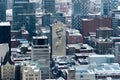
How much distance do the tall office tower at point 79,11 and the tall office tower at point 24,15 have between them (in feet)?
10.9

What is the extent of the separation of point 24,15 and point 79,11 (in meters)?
6.35

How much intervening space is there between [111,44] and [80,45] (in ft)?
8.18

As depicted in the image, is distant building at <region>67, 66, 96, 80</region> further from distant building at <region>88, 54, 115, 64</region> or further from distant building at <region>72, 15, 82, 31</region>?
distant building at <region>72, 15, 82, 31</region>

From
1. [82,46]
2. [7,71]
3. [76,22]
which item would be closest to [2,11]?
[76,22]

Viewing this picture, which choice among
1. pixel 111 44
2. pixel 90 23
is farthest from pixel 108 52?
pixel 90 23

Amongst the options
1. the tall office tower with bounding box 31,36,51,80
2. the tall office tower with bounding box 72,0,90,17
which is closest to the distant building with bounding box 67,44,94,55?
the tall office tower with bounding box 31,36,51,80

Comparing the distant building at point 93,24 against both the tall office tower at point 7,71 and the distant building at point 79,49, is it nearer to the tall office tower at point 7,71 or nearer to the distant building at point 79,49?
the distant building at point 79,49

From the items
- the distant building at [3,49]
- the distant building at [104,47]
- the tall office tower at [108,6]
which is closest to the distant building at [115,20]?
the tall office tower at [108,6]

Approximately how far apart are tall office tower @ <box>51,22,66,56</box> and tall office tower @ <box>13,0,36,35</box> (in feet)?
20.2

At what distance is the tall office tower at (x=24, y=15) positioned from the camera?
142 feet

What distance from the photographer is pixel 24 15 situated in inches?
1727

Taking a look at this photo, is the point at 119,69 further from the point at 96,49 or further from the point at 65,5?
the point at 65,5

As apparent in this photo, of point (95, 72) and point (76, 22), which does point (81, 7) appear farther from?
point (95, 72)

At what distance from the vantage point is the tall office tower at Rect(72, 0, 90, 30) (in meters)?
45.7
